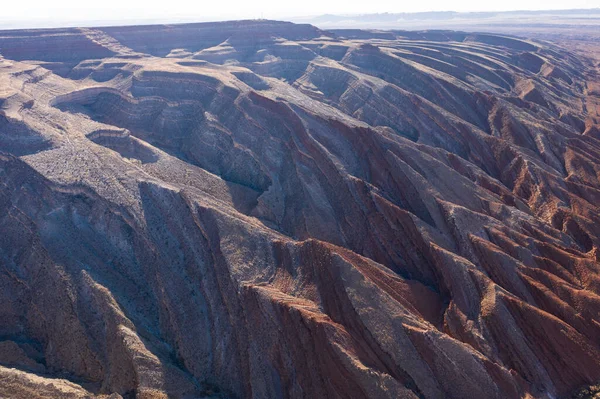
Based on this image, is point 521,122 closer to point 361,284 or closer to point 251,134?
point 251,134

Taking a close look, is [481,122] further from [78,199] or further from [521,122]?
[78,199]

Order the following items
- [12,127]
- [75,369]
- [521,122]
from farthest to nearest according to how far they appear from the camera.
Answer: [521,122] < [12,127] < [75,369]

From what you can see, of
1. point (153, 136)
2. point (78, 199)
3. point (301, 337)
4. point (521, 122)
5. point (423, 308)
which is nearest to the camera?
point (301, 337)

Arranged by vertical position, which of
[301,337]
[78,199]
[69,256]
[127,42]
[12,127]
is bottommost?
[301,337]

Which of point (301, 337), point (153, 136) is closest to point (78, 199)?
point (153, 136)

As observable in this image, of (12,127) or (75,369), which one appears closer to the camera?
(75,369)

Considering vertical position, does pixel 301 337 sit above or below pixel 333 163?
below

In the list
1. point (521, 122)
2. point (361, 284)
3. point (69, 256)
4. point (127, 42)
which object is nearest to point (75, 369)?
point (69, 256)
